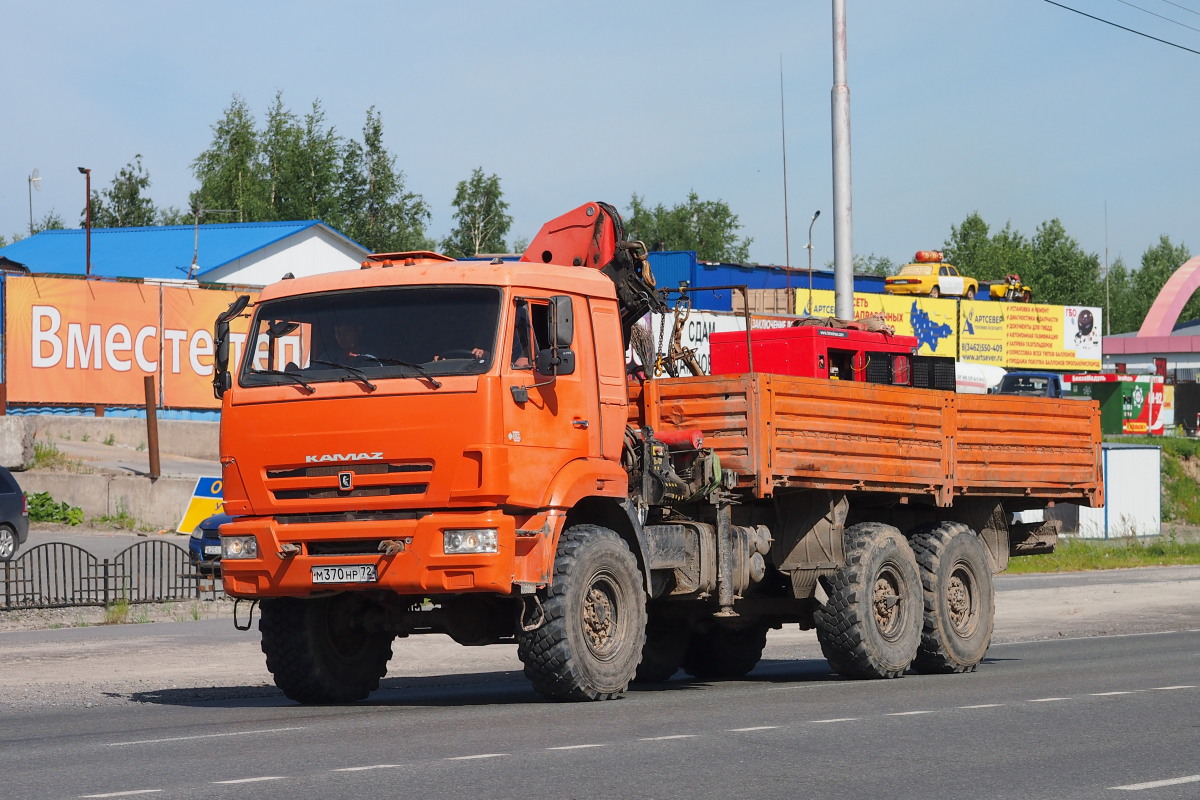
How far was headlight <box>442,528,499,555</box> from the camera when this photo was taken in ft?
34.9

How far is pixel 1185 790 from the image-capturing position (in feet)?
25.0

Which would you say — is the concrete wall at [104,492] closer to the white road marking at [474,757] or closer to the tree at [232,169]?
the white road marking at [474,757]

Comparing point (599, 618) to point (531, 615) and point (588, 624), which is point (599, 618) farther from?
point (531, 615)

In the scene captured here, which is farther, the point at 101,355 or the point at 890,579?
the point at 101,355

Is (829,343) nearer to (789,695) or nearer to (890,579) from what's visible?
(890,579)

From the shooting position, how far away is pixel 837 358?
1741 cm

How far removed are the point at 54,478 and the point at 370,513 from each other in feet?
76.7

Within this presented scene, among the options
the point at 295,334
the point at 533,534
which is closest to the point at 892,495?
the point at 533,534

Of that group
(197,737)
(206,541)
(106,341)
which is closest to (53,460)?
(106,341)

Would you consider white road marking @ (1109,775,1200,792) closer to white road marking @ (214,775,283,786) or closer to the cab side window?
white road marking @ (214,775,283,786)

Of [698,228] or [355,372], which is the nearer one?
[355,372]

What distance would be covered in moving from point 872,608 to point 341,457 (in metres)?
5.52

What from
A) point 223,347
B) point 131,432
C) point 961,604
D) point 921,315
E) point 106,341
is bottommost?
point 961,604

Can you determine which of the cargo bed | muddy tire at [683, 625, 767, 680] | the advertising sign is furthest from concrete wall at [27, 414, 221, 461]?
the advertising sign
